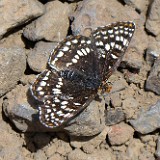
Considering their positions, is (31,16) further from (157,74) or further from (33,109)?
(157,74)

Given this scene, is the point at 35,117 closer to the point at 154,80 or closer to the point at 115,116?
the point at 115,116

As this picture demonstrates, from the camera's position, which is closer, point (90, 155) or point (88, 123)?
point (88, 123)

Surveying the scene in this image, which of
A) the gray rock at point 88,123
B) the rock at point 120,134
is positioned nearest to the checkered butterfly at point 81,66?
the gray rock at point 88,123

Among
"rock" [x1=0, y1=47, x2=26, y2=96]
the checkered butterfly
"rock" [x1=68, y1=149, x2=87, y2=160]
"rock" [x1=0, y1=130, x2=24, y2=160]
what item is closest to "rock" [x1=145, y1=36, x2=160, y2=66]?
the checkered butterfly

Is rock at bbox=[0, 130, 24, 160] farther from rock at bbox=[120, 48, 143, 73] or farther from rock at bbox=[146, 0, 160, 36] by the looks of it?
rock at bbox=[146, 0, 160, 36]

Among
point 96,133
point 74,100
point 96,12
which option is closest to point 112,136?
point 96,133

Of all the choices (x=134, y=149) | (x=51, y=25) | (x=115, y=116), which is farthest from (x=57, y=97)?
(x=134, y=149)
